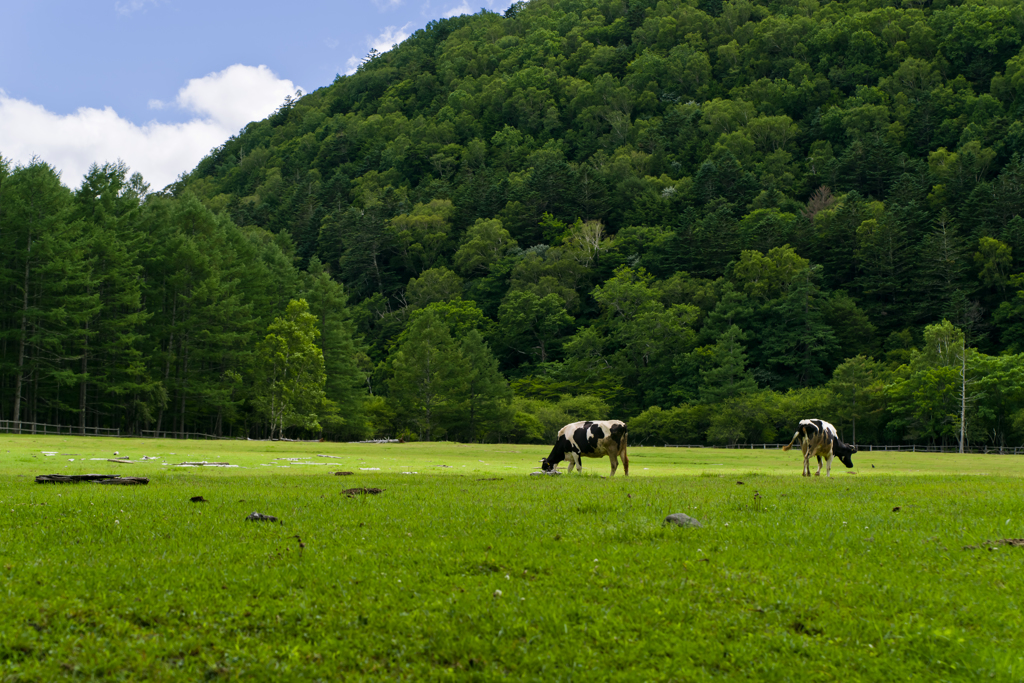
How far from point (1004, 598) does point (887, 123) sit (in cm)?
17514

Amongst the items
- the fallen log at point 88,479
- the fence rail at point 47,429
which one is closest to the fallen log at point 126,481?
the fallen log at point 88,479

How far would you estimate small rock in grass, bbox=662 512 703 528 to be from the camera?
1077 cm

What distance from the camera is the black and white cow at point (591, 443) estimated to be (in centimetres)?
2373

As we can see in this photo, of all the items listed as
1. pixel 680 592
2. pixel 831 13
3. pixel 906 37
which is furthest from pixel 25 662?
pixel 831 13

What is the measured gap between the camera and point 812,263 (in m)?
120

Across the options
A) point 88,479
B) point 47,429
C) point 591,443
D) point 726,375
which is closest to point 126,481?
point 88,479

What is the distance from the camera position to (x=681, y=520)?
35.8ft

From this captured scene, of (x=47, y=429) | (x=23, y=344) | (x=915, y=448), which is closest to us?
(x=23, y=344)

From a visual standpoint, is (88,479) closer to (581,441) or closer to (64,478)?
(64,478)

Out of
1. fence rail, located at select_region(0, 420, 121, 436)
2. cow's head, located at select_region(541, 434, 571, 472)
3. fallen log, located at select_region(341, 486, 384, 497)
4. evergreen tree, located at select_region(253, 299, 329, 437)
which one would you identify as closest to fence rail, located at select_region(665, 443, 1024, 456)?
evergreen tree, located at select_region(253, 299, 329, 437)

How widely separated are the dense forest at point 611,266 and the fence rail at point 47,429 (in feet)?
9.45

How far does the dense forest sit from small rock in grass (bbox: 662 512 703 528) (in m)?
59.4

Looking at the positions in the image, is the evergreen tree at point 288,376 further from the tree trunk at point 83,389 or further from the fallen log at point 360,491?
the fallen log at point 360,491

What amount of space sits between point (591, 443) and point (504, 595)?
1674cm
